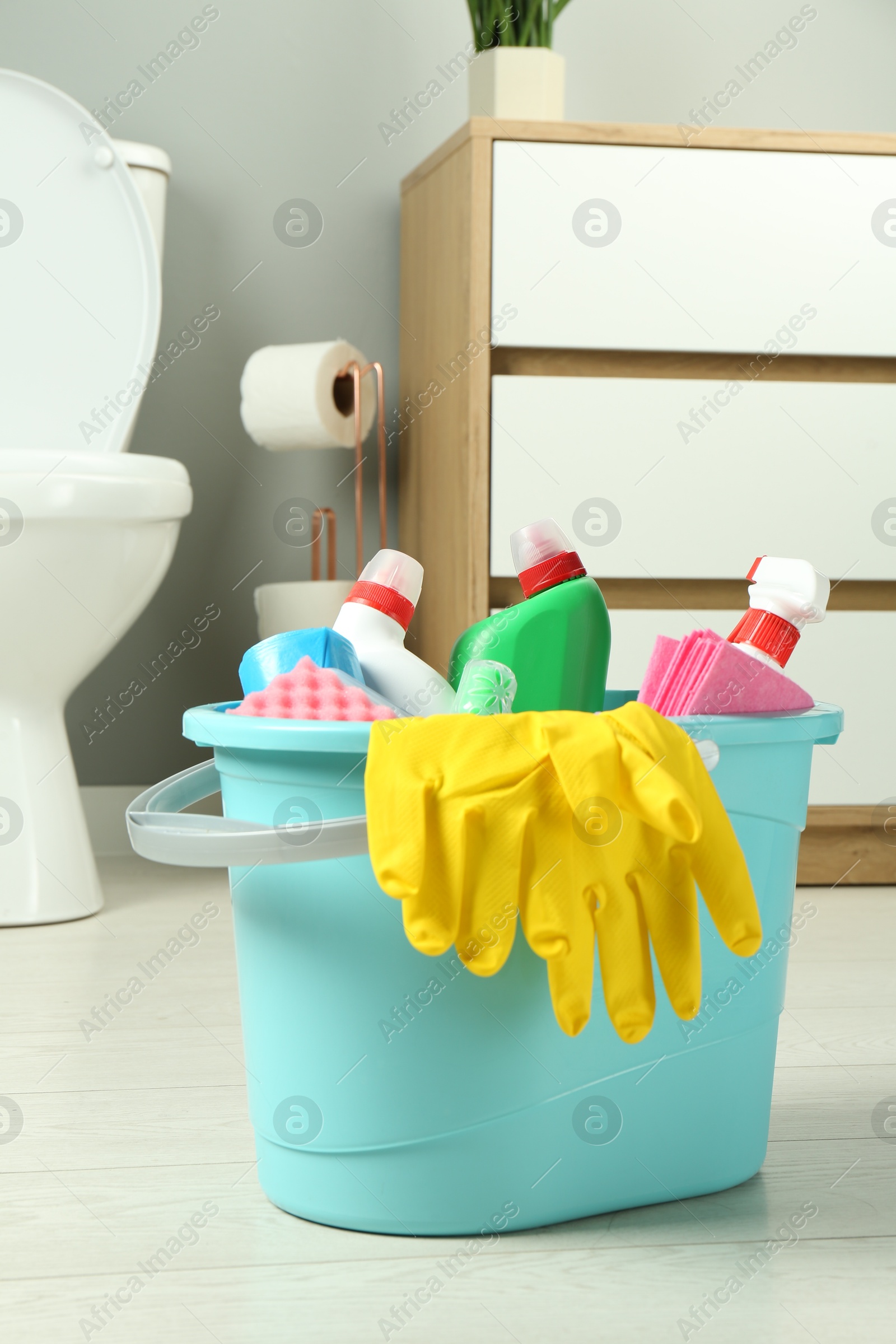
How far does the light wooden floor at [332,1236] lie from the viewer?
54 centimetres

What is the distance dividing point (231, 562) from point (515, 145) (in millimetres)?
655

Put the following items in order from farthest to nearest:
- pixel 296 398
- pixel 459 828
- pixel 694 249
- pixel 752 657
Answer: pixel 296 398, pixel 694 249, pixel 752 657, pixel 459 828

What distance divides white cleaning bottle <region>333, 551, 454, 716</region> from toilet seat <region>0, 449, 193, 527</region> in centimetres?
53

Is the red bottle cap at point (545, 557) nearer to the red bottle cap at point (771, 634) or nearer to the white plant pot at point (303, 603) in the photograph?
the red bottle cap at point (771, 634)

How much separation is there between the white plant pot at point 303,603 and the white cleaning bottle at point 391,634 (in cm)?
69

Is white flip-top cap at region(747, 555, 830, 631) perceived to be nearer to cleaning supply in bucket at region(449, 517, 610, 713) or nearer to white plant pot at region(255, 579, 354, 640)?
cleaning supply in bucket at region(449, 517, 610, 713)

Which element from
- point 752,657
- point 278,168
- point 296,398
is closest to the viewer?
point 752,657

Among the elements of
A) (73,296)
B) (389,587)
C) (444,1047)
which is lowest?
(444,1047)

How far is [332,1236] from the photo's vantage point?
607 millimetres

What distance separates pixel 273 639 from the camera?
0.67 metres

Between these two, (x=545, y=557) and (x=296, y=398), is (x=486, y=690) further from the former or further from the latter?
(x=296, y=398)

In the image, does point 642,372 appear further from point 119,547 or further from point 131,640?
point 131,640

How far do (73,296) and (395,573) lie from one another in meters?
0.87

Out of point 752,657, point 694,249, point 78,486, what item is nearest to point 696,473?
point 694,249
